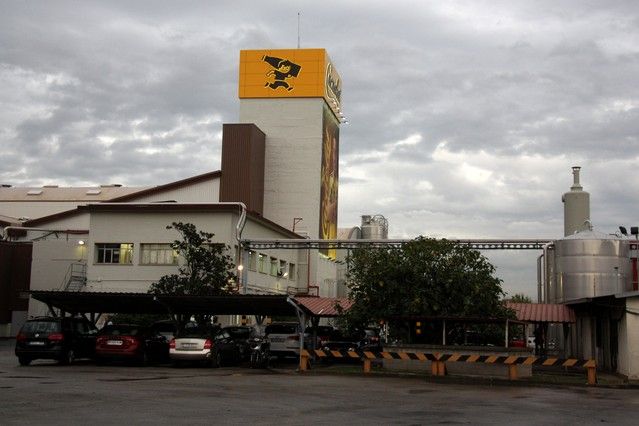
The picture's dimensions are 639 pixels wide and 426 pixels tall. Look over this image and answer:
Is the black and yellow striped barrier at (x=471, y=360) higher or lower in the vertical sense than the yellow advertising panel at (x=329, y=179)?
lower

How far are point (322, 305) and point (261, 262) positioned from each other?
871 inches

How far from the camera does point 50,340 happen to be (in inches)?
1157

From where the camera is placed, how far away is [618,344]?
31.9 meters

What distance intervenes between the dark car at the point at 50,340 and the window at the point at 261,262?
2573 cm

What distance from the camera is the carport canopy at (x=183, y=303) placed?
33.0 m

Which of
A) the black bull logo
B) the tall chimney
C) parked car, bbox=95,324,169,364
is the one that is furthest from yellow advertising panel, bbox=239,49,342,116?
parked car, bbox=95,324,169,364

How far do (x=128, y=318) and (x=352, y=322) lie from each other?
2038 cm

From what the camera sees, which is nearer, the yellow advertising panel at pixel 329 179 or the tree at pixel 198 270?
the tree at pixel 198 270

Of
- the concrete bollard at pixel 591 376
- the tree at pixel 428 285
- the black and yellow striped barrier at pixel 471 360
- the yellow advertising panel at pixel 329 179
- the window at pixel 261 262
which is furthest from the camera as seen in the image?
the yellow advertising panel at pixel 329 179

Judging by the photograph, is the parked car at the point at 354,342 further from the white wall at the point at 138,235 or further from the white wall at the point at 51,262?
the white wall at the point at 51,262

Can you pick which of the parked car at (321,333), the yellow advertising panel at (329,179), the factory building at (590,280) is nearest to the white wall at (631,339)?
the factory building at (590,280)

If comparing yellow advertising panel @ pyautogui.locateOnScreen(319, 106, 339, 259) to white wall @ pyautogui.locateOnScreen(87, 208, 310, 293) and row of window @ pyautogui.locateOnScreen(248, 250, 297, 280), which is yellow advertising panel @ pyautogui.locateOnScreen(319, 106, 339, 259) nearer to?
row of window @ pyautogui.locateOnScreen(248, 250, 297, 280)

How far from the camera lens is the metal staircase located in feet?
180

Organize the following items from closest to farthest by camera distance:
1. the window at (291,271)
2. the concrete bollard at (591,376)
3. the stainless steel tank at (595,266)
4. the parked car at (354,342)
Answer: the concrete bollard at (591,376) → the parked car at (354,342) → the stainless steel tank at (595,266) → the window at (291,271)
